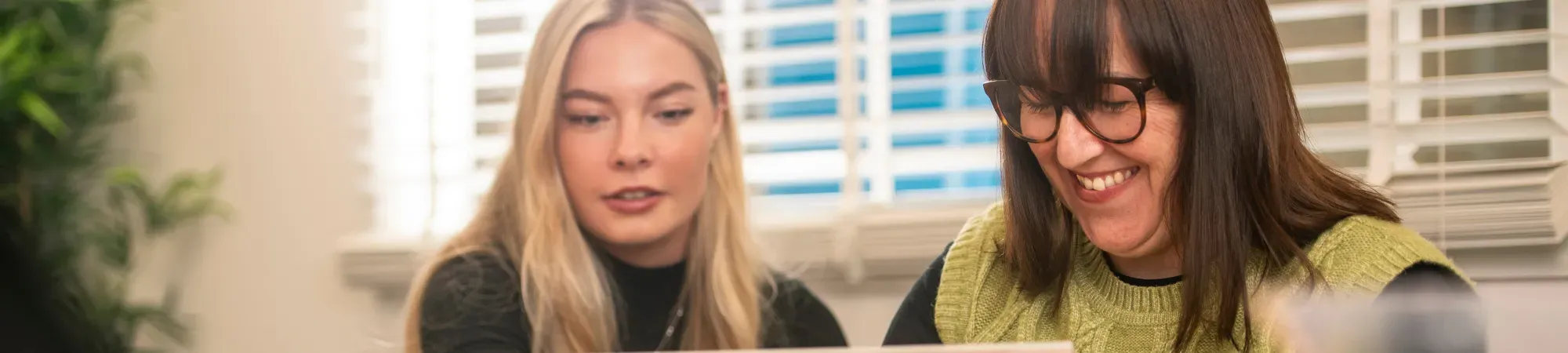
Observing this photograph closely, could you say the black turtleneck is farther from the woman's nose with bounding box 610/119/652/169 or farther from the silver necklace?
the woman's nose with bounding box 610/119/652/169

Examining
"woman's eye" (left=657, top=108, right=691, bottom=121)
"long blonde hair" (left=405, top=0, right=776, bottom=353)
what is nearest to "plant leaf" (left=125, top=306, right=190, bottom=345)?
"long blonde hair" (left=405, top=0, right=776, bottom=353)

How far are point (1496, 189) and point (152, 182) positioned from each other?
7.46 feet

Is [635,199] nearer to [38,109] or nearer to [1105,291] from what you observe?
[1105,291]

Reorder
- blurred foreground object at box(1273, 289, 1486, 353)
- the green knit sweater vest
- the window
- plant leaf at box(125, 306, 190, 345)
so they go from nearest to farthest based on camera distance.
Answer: blurred foreground object at box(1273, 289, 1486, 353) → the green knit sweater vest → the window → plant leaf at box(125, 306, 190, 345)

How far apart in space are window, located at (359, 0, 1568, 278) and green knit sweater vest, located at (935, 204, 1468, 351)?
28 cm

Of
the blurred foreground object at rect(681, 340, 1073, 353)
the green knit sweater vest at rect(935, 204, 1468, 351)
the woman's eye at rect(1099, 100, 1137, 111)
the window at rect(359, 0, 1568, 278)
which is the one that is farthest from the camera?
the window at rect(359, 0, 1568, 278)

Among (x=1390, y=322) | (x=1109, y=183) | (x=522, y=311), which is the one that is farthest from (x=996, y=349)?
(x=522, y=311)

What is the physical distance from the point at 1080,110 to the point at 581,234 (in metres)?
0.83

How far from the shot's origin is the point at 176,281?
2.40 m

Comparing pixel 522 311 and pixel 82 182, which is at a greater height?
pixel 82 182

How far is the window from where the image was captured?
177cm

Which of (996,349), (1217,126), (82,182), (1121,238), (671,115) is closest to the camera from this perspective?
(996,349)

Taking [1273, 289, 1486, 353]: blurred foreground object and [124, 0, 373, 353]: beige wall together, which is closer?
[1273, 289, 1486, 353]: blurred foreground object

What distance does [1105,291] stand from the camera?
1.53 meters
